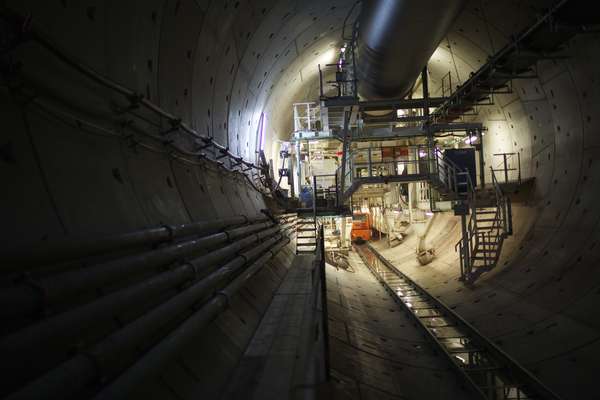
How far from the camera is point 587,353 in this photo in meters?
5.34

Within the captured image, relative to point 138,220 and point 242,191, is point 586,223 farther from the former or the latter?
point 138,220

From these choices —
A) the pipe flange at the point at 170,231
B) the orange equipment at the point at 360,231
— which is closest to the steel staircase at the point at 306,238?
the pipe flange at the point at 170,231

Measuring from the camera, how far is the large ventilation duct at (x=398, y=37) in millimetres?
7004

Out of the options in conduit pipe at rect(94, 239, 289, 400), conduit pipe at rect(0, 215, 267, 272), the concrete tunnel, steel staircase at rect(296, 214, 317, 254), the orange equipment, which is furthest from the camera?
the orange equipment

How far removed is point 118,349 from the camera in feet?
6.82

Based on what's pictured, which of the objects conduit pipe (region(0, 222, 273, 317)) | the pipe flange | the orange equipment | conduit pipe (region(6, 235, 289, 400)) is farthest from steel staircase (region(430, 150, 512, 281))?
the orange equipment

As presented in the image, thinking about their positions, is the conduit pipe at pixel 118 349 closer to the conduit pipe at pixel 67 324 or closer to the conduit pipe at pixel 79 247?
the conduit pipe at pixel 67 324

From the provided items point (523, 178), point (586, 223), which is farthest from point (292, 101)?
point (586, 223)

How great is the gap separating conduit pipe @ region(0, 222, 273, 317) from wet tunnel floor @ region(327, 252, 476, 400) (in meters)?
3.04

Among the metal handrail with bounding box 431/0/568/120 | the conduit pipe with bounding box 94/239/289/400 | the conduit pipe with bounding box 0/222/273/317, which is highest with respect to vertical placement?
the metal handrail with bounding box 431/0/568/120

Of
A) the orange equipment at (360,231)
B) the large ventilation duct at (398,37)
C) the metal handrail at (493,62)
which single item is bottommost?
the orange equipment at (360,231)

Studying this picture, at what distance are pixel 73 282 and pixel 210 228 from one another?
7.46 feet

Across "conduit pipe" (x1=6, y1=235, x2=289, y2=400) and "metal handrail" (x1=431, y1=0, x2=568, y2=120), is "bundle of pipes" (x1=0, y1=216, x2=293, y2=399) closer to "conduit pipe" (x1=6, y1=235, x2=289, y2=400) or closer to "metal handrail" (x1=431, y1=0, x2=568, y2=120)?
"conduit pipe" (x1=6, y1=235, x2=289, y2=400)

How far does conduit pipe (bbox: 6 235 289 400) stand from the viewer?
1593 millimetres
